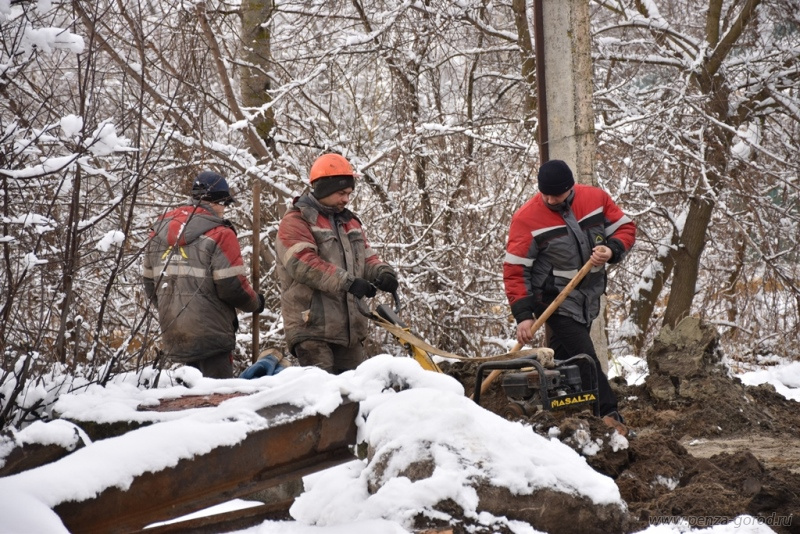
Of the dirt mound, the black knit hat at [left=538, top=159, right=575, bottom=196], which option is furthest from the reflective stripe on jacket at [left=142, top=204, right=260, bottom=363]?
the black knit hat at [left=538, top=159, right=575, bottom=196]

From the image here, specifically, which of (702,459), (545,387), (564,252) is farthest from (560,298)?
(702,459)

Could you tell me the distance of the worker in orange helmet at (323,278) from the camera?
17.2 ft

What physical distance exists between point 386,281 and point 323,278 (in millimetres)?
467

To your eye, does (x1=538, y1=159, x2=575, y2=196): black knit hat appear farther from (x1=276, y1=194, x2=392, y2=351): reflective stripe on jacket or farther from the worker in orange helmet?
(x1=276, y1=194, x2=392, y2=351): reflective stripe on jacket

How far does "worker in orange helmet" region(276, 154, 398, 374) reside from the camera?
→ 5250 mm

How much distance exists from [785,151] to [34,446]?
31.8 ft

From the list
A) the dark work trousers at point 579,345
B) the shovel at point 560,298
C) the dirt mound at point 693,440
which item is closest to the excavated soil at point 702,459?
the dirt mound at point 693,440

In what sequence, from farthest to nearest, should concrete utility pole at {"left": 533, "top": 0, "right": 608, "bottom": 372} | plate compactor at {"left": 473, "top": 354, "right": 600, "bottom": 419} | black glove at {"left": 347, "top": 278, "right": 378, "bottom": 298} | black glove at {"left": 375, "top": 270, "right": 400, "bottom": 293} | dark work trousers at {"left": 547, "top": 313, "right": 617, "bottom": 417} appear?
concrete utility pole at {"left": 533, "top": 0, "right": 608, "bottom": 372} < dark work trousers at {"left": 547, "top": 313, "right": 617, "bottom": 417} < black glove at {"left": 375, "top": 270, "right": 400, "bottom": 293} < black glove at {"left": 347, "top": 278, "right": 378, "bottom": 298} < plate compactor at {"left": 473, "top": 354, "right": 600, "bottom": 419}

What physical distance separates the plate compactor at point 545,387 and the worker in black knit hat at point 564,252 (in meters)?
0.53

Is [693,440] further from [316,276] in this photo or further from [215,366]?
[215,366]

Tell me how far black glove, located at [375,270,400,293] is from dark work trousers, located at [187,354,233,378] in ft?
3.84

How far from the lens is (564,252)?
5738 millimetres

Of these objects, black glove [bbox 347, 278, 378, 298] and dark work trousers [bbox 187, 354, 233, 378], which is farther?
dark work trousers [bbox 187, 354, 233, 378]

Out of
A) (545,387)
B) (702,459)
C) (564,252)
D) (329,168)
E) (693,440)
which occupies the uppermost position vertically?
(329,168)
